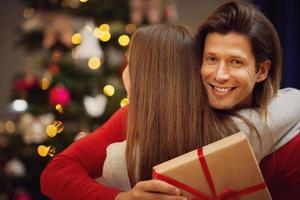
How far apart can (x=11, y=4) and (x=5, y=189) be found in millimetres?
1875

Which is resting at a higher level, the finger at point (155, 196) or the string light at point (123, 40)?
the string light at point (123, 40)

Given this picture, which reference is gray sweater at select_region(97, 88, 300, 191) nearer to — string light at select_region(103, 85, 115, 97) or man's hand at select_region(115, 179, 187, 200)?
man's hand at select_region(115, 179, 187, 200)

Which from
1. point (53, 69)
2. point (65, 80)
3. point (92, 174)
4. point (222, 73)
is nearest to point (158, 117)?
point (222, 73)

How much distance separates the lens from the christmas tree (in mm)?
3350

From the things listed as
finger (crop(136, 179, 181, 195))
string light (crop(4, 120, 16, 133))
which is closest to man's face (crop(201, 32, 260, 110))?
finger (crop(136, 179, 181, 195))

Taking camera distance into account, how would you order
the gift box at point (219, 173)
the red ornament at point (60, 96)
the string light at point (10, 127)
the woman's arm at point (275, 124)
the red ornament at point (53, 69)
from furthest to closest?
the string light at point (10, 127) < the red ornament at point (53, 69) < the red ornament at point (60, 96) < the woman's arm at point (275, 124) < the gift box at point (219, 173)

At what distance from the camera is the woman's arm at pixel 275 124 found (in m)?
1.27

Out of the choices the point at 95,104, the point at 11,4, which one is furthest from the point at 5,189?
the point at 11,4

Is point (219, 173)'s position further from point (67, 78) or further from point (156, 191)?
point (67, 78)

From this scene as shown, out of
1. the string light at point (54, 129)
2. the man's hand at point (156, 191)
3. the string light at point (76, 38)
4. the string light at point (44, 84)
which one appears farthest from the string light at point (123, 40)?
the man's hand at point (156, 191)

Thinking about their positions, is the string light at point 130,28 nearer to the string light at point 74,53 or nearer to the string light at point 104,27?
the string light at point 104,27

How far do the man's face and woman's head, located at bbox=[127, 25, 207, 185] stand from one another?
0.04 meters

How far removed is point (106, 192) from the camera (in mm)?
1306

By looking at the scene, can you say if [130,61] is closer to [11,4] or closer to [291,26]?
[291,26]
